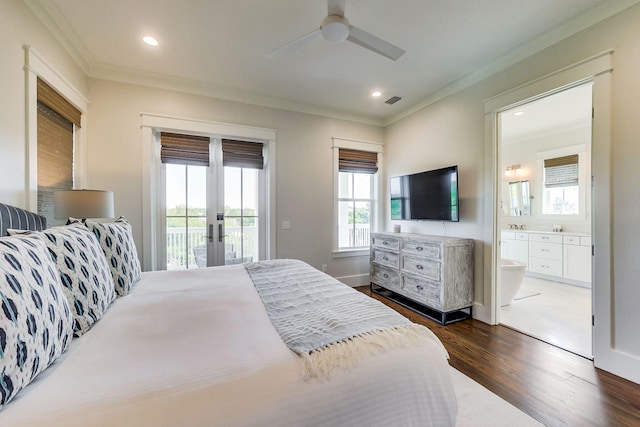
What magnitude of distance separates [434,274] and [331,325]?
2180 mm

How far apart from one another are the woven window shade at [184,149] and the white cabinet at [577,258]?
5.77m

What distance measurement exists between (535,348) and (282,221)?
3.00m

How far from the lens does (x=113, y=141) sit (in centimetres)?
283

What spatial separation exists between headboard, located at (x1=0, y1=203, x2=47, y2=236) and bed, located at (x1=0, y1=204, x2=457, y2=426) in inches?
1.1

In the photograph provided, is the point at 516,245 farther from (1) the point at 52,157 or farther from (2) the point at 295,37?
(1) the point at 52,157

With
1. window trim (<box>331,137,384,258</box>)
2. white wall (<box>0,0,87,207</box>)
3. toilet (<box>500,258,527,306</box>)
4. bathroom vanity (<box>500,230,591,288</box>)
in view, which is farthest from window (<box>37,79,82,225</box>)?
bathroom vanity (<box>500,230,591,288</box>)

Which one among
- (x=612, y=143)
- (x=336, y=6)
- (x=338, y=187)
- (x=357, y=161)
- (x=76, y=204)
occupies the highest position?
(x=336, y=6)

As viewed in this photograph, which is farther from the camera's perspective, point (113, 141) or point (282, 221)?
point (282, 221)

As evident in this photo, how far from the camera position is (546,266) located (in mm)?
4477

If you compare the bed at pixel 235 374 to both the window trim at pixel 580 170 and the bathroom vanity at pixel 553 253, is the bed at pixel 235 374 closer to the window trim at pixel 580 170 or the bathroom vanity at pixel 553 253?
the bathroom vanity at pixel 553 253

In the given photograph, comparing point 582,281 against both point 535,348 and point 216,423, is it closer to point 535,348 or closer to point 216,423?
point 535,348

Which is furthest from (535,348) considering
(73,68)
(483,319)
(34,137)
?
(73,68)

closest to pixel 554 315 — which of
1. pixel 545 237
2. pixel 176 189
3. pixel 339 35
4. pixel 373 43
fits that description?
pixel 545 237

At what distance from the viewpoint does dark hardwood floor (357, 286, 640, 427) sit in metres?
1.55
